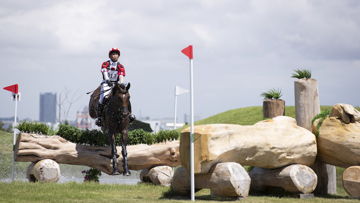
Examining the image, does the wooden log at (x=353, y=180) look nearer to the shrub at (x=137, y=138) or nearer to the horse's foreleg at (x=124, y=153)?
the horse's foreleg at (x=124, y=153)

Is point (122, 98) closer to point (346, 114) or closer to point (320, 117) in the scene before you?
point (320, 117)

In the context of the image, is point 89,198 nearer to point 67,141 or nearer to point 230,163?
point 230,163

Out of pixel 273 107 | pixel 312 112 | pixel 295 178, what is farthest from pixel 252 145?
pixel 273 107

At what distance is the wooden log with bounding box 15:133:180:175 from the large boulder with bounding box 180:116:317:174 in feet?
11.5

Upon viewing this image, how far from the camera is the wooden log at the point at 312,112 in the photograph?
1109cm

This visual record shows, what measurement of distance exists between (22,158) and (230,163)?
266 inches

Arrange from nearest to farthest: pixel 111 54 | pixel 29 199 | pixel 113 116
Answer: pixel 29 199
pixel 113 116
pixel 111 54

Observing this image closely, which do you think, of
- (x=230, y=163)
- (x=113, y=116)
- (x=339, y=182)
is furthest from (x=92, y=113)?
(x=339, y=182)

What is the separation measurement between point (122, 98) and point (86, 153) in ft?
10.7

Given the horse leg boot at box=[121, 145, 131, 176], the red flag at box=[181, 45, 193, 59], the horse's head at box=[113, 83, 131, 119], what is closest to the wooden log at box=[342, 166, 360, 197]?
the red flag at box=[181, 45, 193, 59]

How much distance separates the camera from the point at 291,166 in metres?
10.1

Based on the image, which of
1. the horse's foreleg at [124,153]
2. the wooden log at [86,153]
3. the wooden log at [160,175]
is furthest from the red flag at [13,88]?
the wooden log at [160,175]

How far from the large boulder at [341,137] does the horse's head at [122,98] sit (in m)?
5.06

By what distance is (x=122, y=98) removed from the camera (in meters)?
10.4
